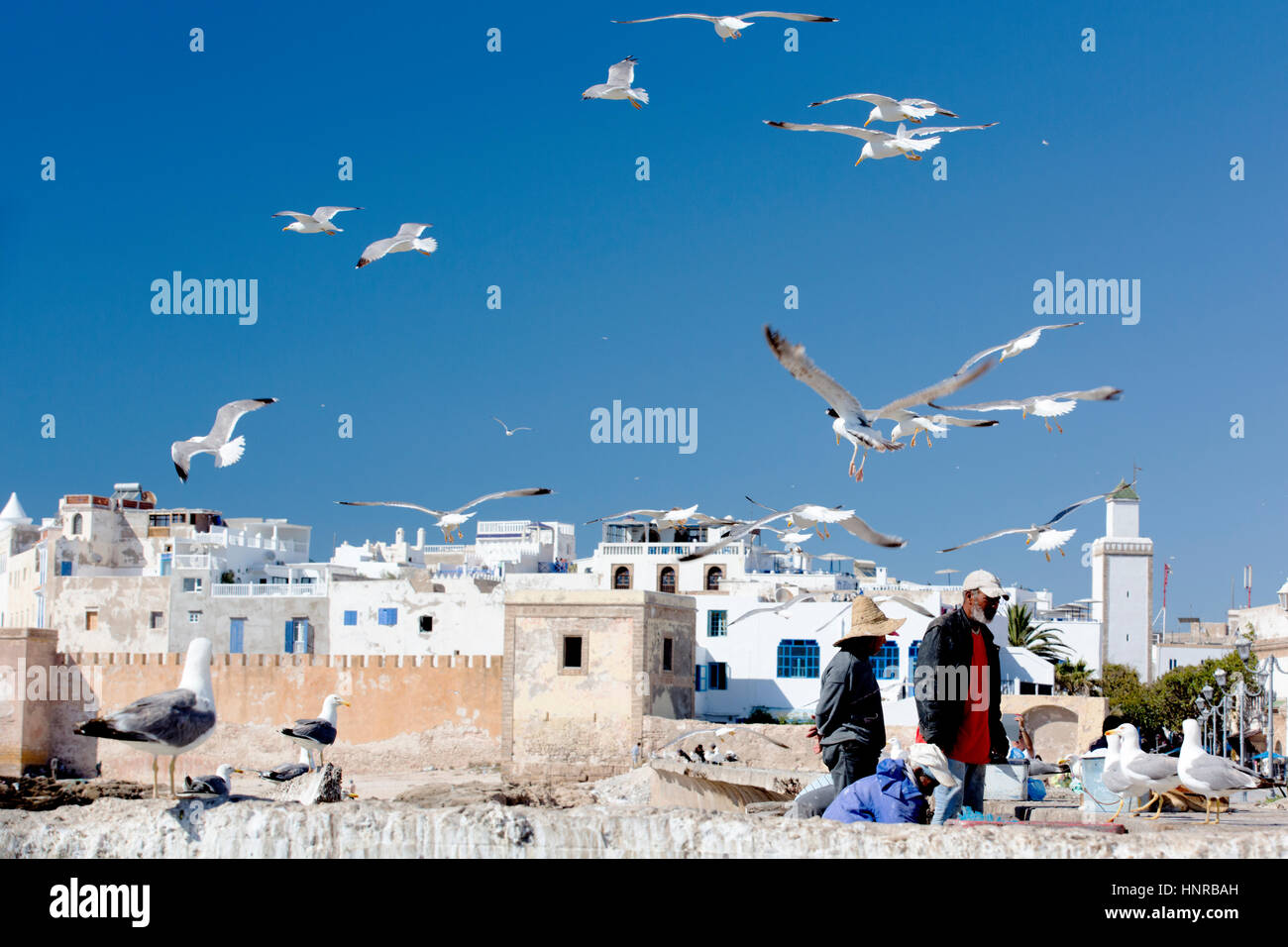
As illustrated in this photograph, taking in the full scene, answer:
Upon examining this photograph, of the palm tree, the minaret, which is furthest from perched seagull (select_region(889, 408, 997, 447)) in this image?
the minaret

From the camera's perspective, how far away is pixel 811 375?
13.0 metres

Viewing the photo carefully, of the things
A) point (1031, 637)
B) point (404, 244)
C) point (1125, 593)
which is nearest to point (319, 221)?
point (404, 244)

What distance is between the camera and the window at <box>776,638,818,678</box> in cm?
3591

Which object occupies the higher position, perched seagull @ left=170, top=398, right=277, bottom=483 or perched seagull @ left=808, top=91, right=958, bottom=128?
perched seagull @ left=808, top=91, right=958, bottom=128

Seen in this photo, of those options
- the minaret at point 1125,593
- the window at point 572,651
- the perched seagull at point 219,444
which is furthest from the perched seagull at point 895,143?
the minaret at point 1125,593

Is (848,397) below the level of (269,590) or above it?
above

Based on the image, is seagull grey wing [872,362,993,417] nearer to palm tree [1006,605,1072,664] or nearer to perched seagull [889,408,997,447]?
perched seagull [889,408,997,447]

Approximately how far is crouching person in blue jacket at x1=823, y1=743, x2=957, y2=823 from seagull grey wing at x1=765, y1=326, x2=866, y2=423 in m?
5.35

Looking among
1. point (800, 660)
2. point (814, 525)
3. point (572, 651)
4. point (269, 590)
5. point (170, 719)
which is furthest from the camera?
point (269, 590)

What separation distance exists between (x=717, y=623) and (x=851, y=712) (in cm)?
3034

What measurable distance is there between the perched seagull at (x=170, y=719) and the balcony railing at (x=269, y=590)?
114 ft

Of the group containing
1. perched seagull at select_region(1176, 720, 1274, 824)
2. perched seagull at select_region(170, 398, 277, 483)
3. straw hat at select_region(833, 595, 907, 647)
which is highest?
perched seagull at select_region(170, 398, 277, 483)

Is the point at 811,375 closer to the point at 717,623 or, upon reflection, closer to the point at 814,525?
the point at 814,525
